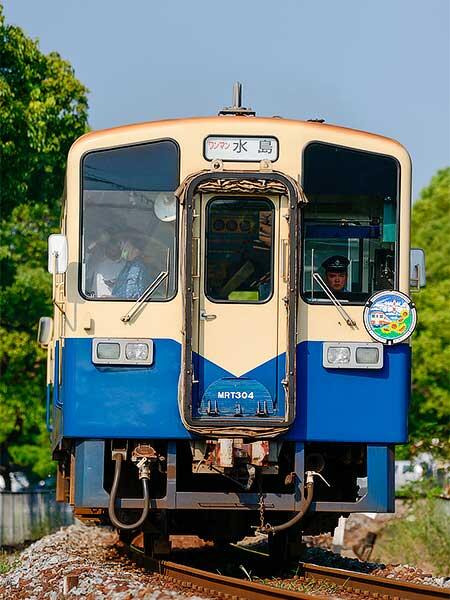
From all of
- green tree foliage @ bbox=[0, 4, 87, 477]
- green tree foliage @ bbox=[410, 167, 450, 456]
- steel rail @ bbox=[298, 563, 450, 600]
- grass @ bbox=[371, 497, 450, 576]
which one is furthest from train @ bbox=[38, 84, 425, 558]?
green tree foliage @ bbox=[410, 167, 450, 456]

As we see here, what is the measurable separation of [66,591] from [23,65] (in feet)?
40.6

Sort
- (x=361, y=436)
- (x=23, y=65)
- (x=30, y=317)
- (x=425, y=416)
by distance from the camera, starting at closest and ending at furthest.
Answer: (x=361, y=436) < (x=23, y=65) < (x=30, y=317) < (x=425, y=416)

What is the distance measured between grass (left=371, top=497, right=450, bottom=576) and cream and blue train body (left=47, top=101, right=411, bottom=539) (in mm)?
5969

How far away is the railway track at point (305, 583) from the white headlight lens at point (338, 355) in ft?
5.08

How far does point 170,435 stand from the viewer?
31.1ft

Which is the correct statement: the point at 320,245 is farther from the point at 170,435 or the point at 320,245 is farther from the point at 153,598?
the point at 153,598

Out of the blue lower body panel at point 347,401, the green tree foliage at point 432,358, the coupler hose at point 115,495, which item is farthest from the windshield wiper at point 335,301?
the green tree foliage at point 432,358

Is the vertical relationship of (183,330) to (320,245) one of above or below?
below

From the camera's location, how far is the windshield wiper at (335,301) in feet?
31.8

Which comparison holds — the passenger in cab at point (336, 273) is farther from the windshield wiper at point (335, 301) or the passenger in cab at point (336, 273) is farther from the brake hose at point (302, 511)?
the brake hose at point (302, 511)

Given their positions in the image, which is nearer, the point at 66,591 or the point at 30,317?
the point at 66,591

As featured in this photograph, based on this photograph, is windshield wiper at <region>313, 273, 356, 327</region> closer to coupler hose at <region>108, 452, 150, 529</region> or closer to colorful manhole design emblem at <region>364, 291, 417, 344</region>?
colorful manhole design emblem at <region>364, 291, 417, 344</region>

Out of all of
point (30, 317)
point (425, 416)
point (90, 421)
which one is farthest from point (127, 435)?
point (425, 416)

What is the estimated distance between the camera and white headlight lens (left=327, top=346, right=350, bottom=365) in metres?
9.63
